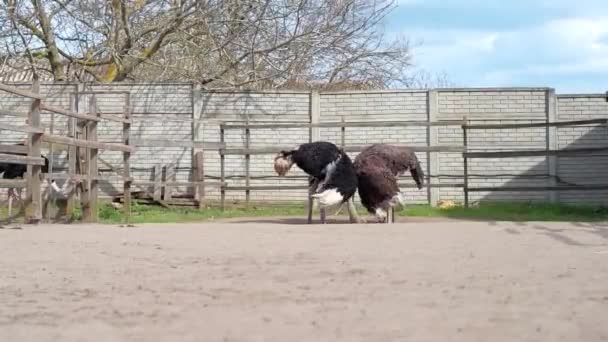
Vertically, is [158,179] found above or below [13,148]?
Result: below

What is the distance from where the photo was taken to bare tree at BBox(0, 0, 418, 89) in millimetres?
21594

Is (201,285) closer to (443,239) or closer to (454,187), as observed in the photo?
(443,239)

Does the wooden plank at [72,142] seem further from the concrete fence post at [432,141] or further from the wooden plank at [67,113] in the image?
the concrete fence post at [432,141]

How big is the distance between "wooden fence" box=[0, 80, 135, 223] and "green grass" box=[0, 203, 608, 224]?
0.54 m

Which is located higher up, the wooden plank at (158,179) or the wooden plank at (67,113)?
the wooden plank at (67,113)

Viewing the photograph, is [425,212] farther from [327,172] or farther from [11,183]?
[11,183]

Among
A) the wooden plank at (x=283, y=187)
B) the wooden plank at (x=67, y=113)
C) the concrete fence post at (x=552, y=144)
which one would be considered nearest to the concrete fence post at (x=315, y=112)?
the wooden plank at (x=283, y=187)

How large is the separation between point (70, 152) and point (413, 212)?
21.9 feet

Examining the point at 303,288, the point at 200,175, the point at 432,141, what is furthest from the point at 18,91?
the point at 432,141

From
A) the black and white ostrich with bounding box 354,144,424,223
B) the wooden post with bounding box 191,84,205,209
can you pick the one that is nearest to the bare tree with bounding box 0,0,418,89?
the wooden post with bounding box 191,84,205,209

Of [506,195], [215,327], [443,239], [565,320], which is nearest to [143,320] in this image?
[215,327]

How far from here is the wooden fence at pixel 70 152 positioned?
1243cm

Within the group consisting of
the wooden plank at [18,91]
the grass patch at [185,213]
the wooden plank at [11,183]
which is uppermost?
the wooden plank at [18,91]

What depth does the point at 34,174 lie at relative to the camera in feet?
41.8
